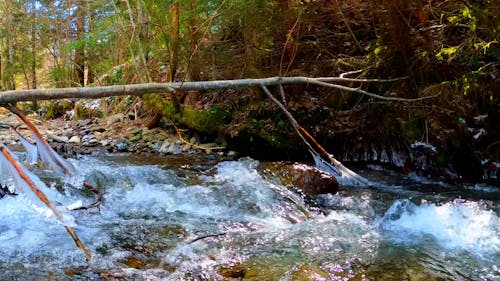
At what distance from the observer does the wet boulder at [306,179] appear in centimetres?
525

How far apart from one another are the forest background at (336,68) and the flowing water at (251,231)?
0.79 meters

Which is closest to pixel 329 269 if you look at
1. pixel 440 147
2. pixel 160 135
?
pixel 440 147

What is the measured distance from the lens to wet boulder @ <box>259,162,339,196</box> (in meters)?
→ 5.25

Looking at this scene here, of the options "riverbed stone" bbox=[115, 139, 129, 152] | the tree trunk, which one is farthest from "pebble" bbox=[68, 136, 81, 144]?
the tree trunk

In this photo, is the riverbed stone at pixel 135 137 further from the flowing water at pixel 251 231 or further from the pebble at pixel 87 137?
the flowing water at pixel 251 231

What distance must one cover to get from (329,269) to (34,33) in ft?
51.3

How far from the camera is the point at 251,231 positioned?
4105mm

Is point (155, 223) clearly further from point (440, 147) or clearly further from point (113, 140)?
point (113, 140)

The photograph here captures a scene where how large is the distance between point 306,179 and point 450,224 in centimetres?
175

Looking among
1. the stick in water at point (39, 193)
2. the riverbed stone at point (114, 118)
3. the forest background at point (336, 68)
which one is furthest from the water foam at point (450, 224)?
the riverbed stone at point (114, 118)

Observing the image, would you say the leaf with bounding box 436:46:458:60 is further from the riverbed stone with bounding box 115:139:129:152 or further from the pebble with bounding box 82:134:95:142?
the pebble with bounding box 82:134:95:142

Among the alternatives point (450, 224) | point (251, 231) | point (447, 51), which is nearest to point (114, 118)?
point (251, 231)

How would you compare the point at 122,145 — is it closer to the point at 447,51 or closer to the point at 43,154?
the point at 43,154

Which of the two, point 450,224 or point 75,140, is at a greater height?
point 75,140
